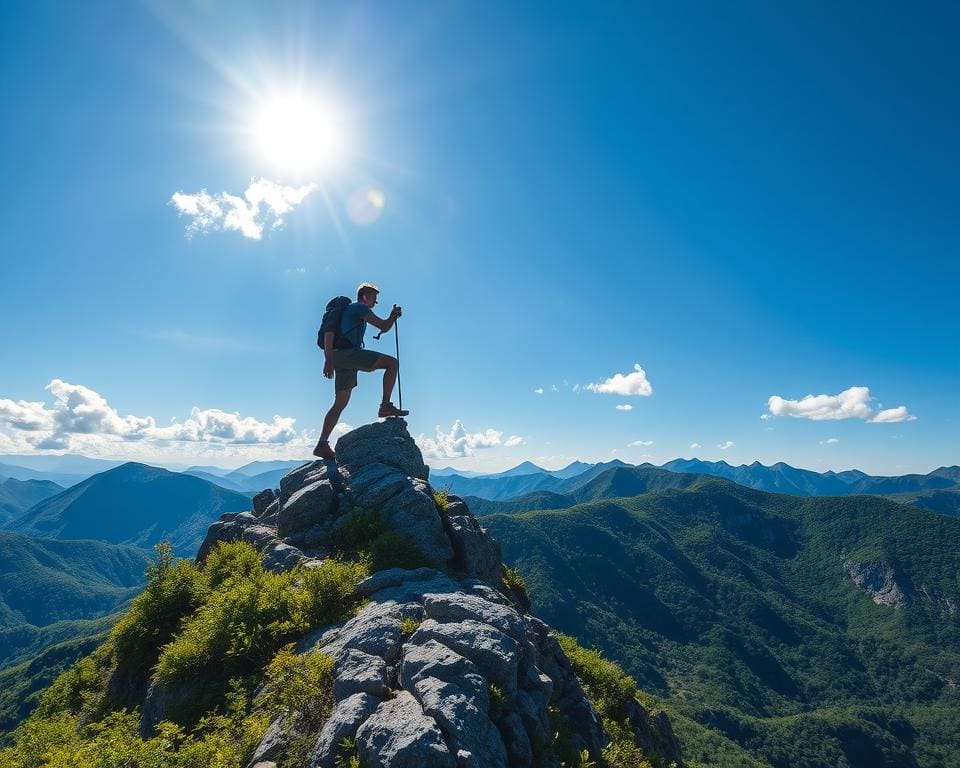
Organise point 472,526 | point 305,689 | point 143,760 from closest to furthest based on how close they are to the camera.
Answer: point 143,760
point 305,689
point 472,526

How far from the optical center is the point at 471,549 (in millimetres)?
13758

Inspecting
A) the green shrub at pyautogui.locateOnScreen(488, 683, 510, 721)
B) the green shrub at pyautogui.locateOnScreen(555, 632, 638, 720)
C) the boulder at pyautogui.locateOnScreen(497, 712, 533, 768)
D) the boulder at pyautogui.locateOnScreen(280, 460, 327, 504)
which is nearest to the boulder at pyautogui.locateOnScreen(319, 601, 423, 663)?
the green shrub at pyautogui.locateOnScreen(488, 683, 510, 721)

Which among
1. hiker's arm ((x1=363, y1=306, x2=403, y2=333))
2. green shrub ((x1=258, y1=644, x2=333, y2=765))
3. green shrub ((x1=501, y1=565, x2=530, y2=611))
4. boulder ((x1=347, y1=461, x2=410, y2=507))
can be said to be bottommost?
green shrub ((x1=501, y1=565, x2=530, y2=611))

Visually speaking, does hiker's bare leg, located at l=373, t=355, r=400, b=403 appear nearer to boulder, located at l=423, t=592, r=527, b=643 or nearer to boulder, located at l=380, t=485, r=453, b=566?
boulder, located at l=380, t=485, r=453, b=566

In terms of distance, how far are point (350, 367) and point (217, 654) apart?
9.71 meters

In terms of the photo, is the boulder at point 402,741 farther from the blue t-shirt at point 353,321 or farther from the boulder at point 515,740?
the blue t-shirt at point 353,321

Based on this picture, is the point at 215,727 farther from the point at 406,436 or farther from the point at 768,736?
the point at 768,736

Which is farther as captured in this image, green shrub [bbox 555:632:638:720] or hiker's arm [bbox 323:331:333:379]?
hiker's arm [bbox 323:331:333:379]

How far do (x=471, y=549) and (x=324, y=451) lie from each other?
7710 millimetres

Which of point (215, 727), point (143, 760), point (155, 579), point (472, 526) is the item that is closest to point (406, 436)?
point (472, 526)

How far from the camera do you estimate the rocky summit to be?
5.83 metres

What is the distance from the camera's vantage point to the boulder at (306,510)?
14.3m

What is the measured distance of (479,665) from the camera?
24.0 feet

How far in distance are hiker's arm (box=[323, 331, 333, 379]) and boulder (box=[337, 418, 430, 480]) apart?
318 centimetres
